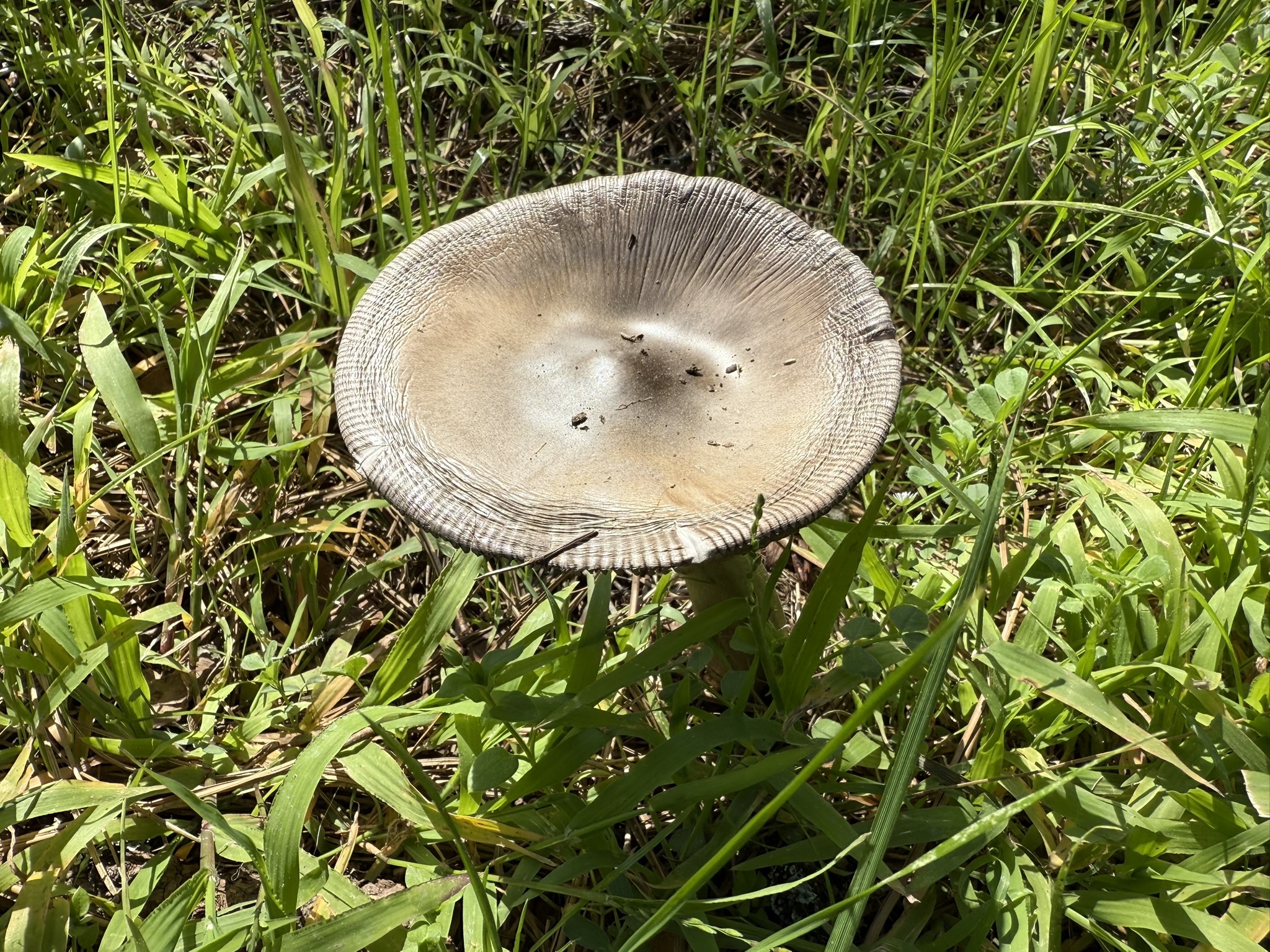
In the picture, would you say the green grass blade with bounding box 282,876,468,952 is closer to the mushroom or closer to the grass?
the grass

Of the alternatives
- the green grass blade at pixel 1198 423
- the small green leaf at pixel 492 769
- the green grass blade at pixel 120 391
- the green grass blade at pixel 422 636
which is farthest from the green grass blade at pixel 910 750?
the green grass blade at pixel 120 391

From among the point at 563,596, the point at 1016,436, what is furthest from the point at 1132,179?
the point at 563,596

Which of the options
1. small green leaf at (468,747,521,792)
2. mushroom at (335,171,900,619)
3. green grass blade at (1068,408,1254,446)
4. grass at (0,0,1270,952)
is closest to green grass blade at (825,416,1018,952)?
grass at (0,0,1270,952)

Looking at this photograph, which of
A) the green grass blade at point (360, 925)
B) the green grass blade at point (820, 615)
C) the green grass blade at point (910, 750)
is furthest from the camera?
the green grass blade at point (820, 615)

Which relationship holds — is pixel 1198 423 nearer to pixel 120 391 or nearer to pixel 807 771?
pixel 807 771

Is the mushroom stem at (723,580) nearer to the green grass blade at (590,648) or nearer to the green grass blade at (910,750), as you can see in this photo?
the green grass blade at (590,648)

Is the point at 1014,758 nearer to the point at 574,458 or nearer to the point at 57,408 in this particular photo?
the point at 574,458

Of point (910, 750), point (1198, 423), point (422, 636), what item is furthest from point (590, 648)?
point (1198, 423)
